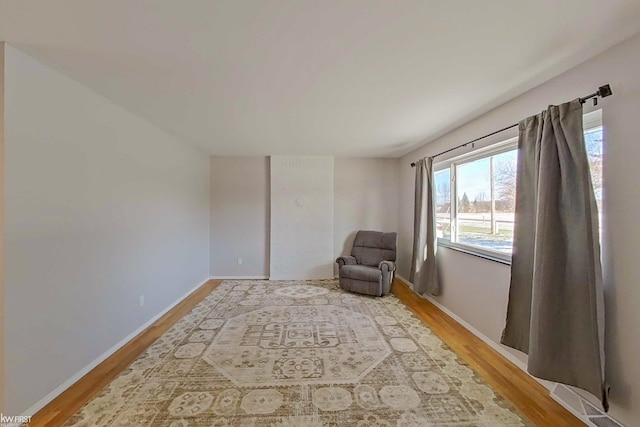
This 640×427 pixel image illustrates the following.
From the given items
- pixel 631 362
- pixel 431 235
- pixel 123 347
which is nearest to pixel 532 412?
pixel 631 362

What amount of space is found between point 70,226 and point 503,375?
11.9 feet

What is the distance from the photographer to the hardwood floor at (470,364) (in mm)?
1787

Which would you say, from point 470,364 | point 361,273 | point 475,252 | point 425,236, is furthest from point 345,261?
point 470,364

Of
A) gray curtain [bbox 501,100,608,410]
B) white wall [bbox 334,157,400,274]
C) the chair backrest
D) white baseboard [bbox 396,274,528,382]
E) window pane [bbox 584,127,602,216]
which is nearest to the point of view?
gray curtain [bbox 501,100,608,410]

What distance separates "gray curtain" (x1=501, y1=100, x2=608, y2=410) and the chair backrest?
2.82 meters

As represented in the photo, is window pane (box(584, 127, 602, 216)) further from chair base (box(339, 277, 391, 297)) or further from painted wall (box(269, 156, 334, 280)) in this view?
painted wall (box(269, 156, 334, 280))

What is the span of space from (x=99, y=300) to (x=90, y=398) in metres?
0.79

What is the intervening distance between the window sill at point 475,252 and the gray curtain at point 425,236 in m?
0.18

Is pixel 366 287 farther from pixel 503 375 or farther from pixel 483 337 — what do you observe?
pixel 503 375

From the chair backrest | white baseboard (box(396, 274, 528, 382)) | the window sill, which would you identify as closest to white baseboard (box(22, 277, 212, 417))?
the chair backrest

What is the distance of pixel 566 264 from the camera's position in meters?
1.85

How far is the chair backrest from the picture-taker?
189 inches

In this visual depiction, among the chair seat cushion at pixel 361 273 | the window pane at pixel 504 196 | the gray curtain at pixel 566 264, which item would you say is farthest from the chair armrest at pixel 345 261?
the gray curtain at pixel 566 264

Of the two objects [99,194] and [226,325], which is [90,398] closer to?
[226,325]
